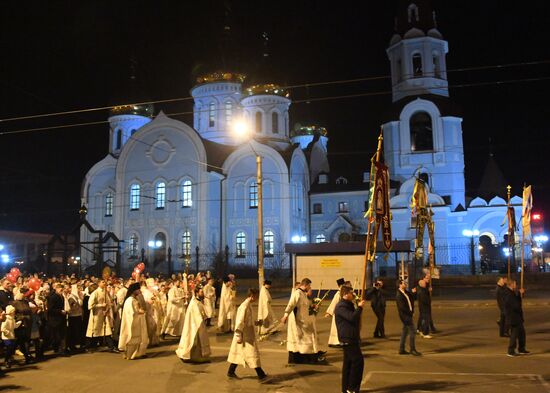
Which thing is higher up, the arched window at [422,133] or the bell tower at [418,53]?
the bell tower at [418,53]

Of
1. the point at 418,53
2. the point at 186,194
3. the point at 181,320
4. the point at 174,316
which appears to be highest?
the point at 418,53

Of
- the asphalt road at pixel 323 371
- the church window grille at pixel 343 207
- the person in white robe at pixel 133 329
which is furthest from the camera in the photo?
the church window grille at pixel 343 207

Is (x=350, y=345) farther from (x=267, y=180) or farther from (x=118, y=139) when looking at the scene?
(x=118, y=139)

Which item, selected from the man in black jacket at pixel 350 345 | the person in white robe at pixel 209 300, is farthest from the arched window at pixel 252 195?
the man in black jacket at pixel 350 345

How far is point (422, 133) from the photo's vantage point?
4350 centimetres

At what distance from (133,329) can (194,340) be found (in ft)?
5.04

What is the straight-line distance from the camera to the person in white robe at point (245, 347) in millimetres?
8866

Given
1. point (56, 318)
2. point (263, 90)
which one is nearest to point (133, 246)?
point (263, 90)

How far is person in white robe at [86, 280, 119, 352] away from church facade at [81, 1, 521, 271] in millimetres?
25205

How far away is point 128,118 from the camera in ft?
168

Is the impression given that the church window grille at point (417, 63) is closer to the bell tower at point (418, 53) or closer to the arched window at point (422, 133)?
the bell tower at point (418, 53)

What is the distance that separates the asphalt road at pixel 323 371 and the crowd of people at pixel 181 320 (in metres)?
0.37

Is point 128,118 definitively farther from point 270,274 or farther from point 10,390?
point 10,390

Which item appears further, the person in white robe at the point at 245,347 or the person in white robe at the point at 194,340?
the person in white robe at the point at 194,340
